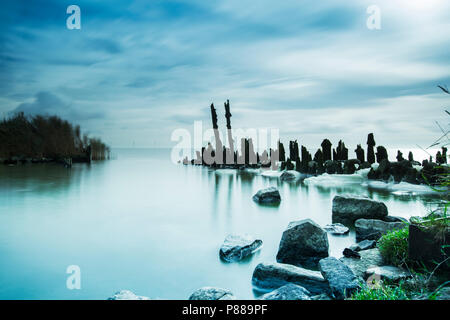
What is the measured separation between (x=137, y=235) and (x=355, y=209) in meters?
5.70

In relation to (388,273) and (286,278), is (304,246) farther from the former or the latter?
(388,273)

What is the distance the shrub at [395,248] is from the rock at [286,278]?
3.96 ft

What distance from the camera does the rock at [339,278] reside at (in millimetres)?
4133

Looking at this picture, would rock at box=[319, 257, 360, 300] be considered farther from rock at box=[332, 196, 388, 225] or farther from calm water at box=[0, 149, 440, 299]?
rock at box=[332, 196, 388, 225]

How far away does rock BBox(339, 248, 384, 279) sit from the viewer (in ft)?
16.3

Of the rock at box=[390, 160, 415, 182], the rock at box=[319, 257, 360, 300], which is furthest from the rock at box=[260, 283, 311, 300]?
the rock at box=[390, 160, 415, 182]

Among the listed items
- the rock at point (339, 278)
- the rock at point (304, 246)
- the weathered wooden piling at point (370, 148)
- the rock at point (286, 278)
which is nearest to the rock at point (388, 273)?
the rock at point (339, 278)

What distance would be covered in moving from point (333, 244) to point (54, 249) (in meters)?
5.97

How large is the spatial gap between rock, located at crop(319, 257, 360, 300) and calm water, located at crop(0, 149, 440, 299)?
1102 mm

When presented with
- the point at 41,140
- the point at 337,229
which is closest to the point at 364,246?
the point at 337,229
